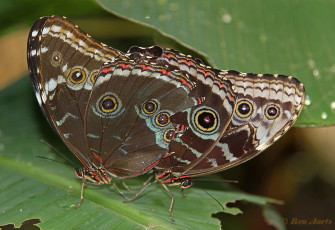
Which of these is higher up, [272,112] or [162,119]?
[272,112]

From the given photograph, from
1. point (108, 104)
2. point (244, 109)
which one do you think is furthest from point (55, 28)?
point (244, 109)

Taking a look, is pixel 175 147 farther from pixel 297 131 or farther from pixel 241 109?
pixel 297 131

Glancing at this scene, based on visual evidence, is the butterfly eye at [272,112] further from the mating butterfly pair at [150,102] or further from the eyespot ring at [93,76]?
the eyespot ring at [93,76]

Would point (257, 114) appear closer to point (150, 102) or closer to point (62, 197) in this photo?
point (150, 102)

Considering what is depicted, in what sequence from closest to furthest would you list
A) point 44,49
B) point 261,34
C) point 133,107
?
point 44,49, point 133,107, point 261,34

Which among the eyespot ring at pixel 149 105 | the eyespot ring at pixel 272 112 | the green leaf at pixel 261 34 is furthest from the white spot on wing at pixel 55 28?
the eyespot ring at pixel 272 112

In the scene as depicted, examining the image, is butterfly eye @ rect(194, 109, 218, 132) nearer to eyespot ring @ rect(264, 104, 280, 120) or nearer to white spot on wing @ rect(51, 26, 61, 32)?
eyespot ring @ rect(264, 104, 280, 120)

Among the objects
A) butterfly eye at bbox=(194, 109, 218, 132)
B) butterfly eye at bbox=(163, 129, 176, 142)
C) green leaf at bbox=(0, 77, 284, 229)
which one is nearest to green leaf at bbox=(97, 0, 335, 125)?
butterfly eye at bbox=(194, 109, 218, 132)
